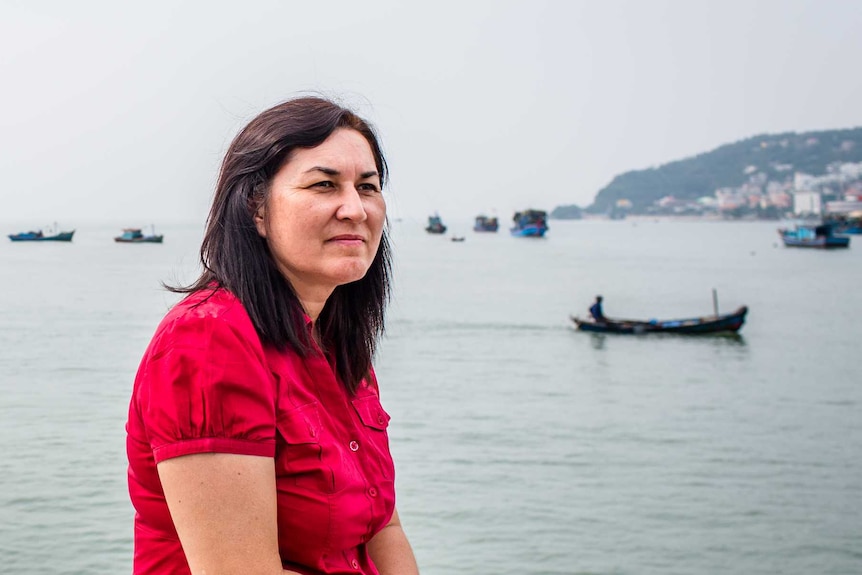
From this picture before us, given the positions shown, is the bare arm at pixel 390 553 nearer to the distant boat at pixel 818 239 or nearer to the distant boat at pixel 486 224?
the distant boat at pixel 818 239

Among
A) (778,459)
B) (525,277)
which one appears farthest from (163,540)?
(525,277)

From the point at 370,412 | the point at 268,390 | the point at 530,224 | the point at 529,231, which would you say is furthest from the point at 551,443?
the point at 530,224

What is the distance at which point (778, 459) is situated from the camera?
13.1 m

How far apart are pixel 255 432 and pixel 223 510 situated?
13 centimetres

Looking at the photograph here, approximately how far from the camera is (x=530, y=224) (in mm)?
124625

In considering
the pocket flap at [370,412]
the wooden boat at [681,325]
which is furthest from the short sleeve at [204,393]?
the wooden boat at [681,325]

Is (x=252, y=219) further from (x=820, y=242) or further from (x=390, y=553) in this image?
(x=820, y=242)

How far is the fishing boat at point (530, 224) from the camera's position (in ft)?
409

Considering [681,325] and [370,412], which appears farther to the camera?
[681,325]

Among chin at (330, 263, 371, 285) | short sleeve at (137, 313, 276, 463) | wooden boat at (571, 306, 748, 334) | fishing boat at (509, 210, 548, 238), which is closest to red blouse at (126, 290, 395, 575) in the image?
short sleeve at (137, 313, 276, 463)

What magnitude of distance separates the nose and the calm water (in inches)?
24.2

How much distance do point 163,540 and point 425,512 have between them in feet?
29.6

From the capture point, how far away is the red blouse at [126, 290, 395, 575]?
1404mm

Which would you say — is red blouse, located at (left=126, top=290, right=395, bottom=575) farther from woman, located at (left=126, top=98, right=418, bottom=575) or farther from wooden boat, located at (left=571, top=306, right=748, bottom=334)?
wooden boat, located at (left=571, top=306, right=748, bottom=334)
